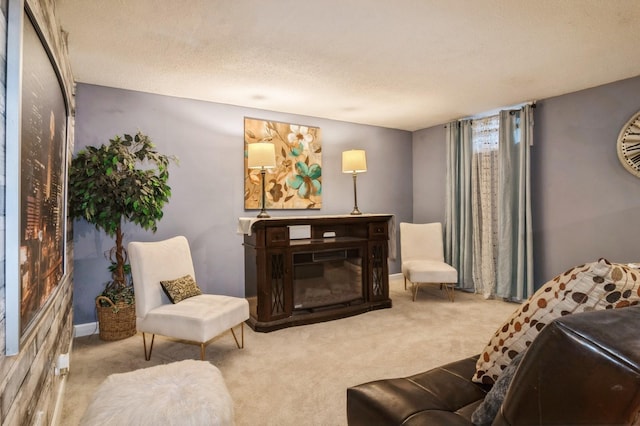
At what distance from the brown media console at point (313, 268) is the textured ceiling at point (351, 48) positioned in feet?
4.59

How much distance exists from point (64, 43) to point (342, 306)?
3307 mm

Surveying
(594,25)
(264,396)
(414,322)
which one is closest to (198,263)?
(264,396)

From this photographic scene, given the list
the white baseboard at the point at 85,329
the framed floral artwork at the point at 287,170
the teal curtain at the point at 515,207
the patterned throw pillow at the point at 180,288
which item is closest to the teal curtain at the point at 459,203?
the teal curtain at the point at 515,207

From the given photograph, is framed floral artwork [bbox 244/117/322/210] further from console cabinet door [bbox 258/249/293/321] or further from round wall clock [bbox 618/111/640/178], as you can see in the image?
round wall clock [bbox 618/111/640/178]

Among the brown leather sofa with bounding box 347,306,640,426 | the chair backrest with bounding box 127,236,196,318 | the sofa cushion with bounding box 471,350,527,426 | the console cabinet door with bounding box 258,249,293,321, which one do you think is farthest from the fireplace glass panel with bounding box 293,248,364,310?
the brown leather sofa with bounding box 347,306,640,426

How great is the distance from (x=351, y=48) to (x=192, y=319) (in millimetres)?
2338

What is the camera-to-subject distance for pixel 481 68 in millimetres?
3154

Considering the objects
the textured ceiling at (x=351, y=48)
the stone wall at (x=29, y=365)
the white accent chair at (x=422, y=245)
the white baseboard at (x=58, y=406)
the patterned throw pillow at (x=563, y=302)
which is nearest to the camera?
the stone wall at (x=29, y=365)

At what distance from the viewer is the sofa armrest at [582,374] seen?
0.63 meters

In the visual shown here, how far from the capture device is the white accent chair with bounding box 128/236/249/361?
2510 mm

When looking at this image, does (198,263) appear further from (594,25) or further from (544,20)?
(594,25)

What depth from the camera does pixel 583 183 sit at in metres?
3.78

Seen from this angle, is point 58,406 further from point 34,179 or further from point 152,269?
point 34,179

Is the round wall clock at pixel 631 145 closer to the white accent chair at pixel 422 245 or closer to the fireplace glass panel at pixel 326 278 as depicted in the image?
the white accent chair at pixel 422 245
